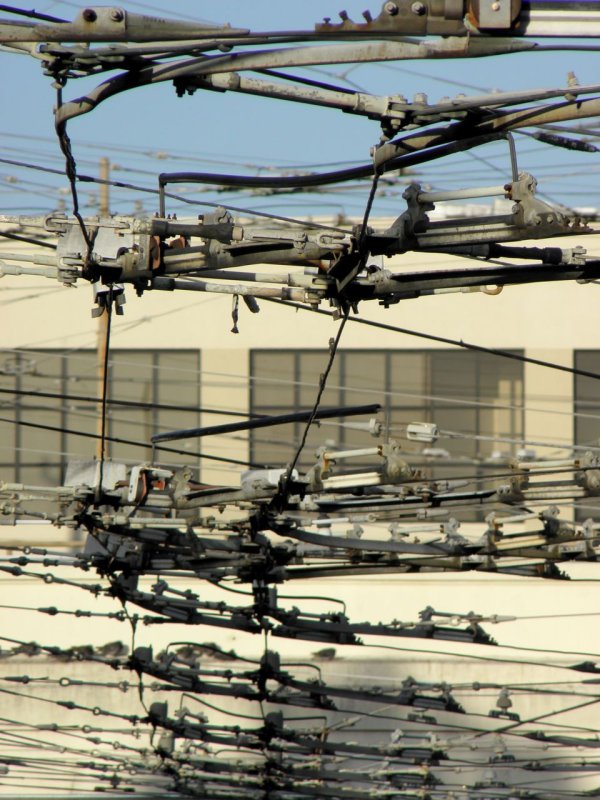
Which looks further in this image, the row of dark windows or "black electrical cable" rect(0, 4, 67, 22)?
Answer: the row of dark windows

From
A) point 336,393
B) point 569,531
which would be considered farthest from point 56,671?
point 569,531

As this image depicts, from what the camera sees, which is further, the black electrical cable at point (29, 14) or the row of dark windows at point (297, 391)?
the row of dark windows at point (297, 391)

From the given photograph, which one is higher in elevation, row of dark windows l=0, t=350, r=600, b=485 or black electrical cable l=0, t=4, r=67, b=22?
row of dark windows l=0, t=350, r=600, b=485

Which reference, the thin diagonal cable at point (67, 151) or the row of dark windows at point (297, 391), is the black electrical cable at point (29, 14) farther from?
the row of dark windows at point (297, 391)

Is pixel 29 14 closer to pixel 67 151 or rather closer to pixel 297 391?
pixel 67 151

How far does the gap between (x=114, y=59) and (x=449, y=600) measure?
27811mm

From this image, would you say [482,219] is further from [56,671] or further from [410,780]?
[56,671]

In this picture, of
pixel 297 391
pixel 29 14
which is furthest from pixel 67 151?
pixel 297 391

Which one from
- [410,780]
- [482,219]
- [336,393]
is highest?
[336,393]

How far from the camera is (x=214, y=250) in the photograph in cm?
920

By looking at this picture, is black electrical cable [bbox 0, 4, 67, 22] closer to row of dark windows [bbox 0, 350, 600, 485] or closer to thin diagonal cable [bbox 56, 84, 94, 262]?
thin diagonal cable [bbox 56, 84, 94, 262]

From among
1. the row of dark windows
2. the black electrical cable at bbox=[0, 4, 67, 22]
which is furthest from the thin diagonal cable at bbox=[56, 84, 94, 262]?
the row of dark windows

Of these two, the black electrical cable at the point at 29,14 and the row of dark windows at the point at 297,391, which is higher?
the row of dark windows at the point at 297,391

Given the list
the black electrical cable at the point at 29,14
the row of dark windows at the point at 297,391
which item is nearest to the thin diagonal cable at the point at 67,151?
the black electrical cable at the point at 29,14
